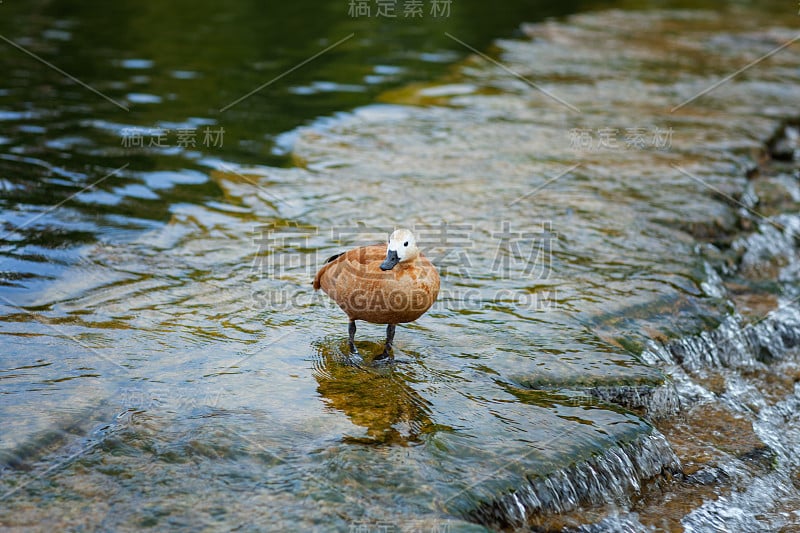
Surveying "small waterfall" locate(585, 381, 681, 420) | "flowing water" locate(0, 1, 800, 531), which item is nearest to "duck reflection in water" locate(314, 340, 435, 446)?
"flowing water" locate(0, 1, 800, 531)

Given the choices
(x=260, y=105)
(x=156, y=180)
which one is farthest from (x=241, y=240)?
(x=260, y=105)

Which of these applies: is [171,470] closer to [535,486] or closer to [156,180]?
[535,486]

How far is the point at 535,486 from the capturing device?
4.29m

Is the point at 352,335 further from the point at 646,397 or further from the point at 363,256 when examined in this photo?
the point at 646,397

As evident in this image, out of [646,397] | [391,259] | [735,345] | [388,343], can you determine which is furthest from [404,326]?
[735,345]

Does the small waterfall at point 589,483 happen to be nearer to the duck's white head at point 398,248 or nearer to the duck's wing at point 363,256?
the duck's white head at point 398,248

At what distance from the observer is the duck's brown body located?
466 centimetres

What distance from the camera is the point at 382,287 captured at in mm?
4664

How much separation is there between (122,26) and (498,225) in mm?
9330

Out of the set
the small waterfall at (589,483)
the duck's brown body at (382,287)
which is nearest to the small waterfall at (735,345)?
the small waterfall at (589,483)

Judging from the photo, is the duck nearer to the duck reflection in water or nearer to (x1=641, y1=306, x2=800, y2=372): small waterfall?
the duck reflection in water

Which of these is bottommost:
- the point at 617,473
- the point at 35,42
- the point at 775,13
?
the point at 617,473

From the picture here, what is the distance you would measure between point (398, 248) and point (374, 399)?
82 centimetres

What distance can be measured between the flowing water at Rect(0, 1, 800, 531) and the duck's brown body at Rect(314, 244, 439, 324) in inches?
16.2
